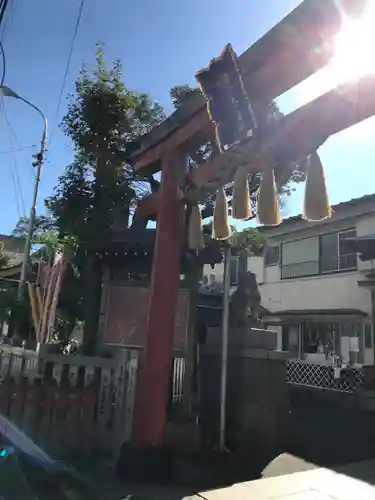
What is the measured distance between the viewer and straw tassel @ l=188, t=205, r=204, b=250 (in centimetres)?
541

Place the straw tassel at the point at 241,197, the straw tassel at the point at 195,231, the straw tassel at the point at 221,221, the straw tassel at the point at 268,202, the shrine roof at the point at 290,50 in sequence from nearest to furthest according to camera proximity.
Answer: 1. the shrine roof at the point at 290,50
2. the straw tassel at the point at 268,202
3. the straw tassel at the point at 241,197
4. the straw tassel at the point at 221,221
5. the straw tassel at the point at 195,231

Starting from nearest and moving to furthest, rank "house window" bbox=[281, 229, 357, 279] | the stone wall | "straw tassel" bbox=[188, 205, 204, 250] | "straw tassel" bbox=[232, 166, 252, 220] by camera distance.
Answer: "straw tassel" bbox=[232, 166, 252, 220] < "straw tassel" bbox=[188, 205, 204, 250] < the stone wall < "house window" bbox=[281, 229, 357, 279]

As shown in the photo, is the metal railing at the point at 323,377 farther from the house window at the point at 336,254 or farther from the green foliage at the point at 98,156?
the green foliage at the point at 98,156

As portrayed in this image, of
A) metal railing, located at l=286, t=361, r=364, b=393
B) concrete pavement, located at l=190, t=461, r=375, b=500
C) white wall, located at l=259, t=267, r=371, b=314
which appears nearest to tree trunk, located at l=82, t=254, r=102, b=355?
concrete pavement, located at l=190, t=461, r=375, b=500

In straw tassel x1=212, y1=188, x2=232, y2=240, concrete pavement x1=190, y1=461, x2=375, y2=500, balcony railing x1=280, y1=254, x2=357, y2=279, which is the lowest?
concrete pavement x1=190, y1=461, x2=375, y2=500

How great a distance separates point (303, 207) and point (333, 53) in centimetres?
137

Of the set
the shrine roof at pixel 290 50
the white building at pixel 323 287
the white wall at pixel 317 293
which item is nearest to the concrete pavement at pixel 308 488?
the shrine roof at pixel 290 50

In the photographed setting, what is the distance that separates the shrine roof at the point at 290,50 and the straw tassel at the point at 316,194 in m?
0.80

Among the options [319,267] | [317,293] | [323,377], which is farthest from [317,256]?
[323,377]

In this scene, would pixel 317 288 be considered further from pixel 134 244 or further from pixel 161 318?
pixel 161 318

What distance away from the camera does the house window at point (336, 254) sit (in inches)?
605

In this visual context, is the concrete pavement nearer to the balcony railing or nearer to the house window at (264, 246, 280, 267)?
the balcony railing

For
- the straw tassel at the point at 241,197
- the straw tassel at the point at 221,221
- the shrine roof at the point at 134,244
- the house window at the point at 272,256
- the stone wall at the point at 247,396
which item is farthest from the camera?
the house window at the point at 272,256

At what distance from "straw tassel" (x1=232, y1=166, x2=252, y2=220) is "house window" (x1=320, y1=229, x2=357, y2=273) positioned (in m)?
11.6
